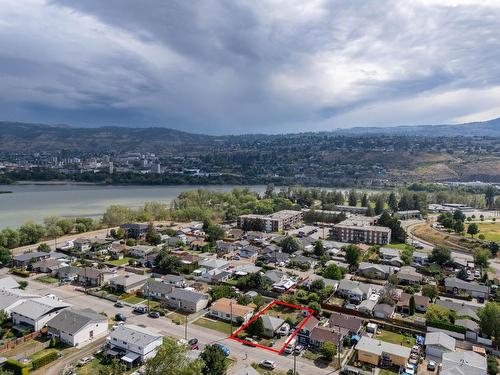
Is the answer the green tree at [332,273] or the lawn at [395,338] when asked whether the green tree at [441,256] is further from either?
the lawn at [395,338]

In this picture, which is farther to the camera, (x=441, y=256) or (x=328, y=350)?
(x=441, y=256)

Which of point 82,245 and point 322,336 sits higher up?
point 82,245

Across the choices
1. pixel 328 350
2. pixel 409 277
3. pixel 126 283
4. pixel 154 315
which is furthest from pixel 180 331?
pixel 409 277

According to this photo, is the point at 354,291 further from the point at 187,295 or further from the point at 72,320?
the point at 72,320

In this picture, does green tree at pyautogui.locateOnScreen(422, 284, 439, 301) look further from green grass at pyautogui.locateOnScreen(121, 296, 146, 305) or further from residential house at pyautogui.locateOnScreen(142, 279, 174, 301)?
green grass at pyautogui.locateOnScreen(121, 296, 146, 305)

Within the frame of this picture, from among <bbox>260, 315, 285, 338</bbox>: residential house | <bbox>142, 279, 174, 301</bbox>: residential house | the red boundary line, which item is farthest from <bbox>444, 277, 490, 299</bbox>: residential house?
<bbox>142, 279, 174, 301</bbox>: residential house
